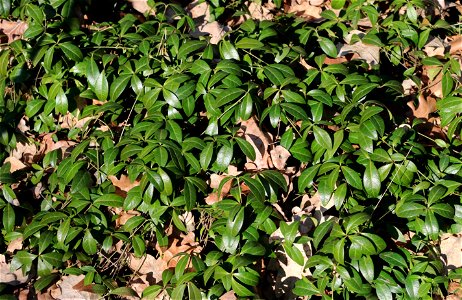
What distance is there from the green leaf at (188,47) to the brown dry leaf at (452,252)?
5.28ft

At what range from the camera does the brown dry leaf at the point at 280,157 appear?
296cm

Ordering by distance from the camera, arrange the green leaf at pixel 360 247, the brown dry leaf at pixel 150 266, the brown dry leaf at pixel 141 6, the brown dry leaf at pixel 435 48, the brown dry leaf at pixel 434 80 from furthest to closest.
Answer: the brown dry leaf at pixel 141 6 < the brown dry leaf at pixel 435 48 < the brown dry leaf at pixel 434 80 < the brown dry leaf at pixel 150 266 < the green leaf at pixel 360 247

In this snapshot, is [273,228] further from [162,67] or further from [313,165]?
[162,67]

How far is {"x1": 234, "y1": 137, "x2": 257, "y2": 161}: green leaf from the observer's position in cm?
283

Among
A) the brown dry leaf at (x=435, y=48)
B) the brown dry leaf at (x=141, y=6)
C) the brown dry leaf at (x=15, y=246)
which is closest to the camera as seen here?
the brown dry leaf at (x=15, y=246)

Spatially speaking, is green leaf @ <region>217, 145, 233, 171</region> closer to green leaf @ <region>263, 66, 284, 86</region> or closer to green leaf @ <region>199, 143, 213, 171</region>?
green leaf @ <region>199, 143, 213, 171</region>

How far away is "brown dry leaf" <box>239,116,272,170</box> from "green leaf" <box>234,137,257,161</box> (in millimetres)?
118

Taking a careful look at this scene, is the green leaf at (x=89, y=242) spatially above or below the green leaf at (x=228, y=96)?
below

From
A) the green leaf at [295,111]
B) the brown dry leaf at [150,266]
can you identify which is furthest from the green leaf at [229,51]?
the brown dry leaf at [150,266]

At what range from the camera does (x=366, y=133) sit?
279 centimetres

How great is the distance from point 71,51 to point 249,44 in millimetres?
964

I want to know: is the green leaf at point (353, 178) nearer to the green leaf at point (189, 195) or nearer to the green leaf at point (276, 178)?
the green leaf at point (276, 178)

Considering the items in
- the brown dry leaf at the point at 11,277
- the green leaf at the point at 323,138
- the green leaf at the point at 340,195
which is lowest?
the brown dry leaf at the point at 11,277

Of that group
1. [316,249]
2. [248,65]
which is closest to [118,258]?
[316,249]
